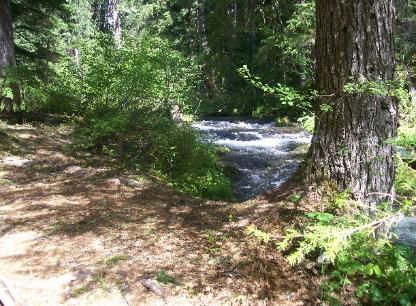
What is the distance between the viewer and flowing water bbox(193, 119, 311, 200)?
1000 cm

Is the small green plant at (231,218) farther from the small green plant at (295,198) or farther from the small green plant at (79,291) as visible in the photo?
the small green plant at (79,291)

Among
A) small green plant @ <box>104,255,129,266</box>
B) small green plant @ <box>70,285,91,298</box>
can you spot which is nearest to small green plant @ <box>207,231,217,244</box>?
small green plant @ <box>104,255,129,266</box>

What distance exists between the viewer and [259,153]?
40.2ft

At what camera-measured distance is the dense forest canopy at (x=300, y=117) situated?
3.38 m

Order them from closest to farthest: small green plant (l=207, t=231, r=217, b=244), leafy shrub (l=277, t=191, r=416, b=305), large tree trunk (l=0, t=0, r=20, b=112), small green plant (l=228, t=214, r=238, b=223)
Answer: leafy shrub (l=277, t=191, r=416, b=305)
small green plant (l=207, t=231, r=217, b=244)
small green plant (l=228, t=214, r=238, b=223)
large tree trunk (l=0, t=0, r=20, b=112)

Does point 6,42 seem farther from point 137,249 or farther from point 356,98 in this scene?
point 356,98

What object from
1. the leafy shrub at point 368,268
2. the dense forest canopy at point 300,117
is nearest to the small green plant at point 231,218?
the dense forest canopy at point 300,117

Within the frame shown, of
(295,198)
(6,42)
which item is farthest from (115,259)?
(6,42)

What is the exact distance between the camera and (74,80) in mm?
11148

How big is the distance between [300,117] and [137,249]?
2461 mm

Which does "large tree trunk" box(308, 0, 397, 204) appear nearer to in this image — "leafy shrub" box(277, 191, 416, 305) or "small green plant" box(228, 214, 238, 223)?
"leafy shrub" box(277, 191, 416, 305)

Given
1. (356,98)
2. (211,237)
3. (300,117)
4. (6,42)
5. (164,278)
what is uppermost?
(6,42)

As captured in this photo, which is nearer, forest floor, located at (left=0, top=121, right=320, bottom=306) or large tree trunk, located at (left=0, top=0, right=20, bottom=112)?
forest floor, located at (left=0, top=121, right=320, bottom=306)

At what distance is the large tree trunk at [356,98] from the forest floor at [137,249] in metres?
0.72
